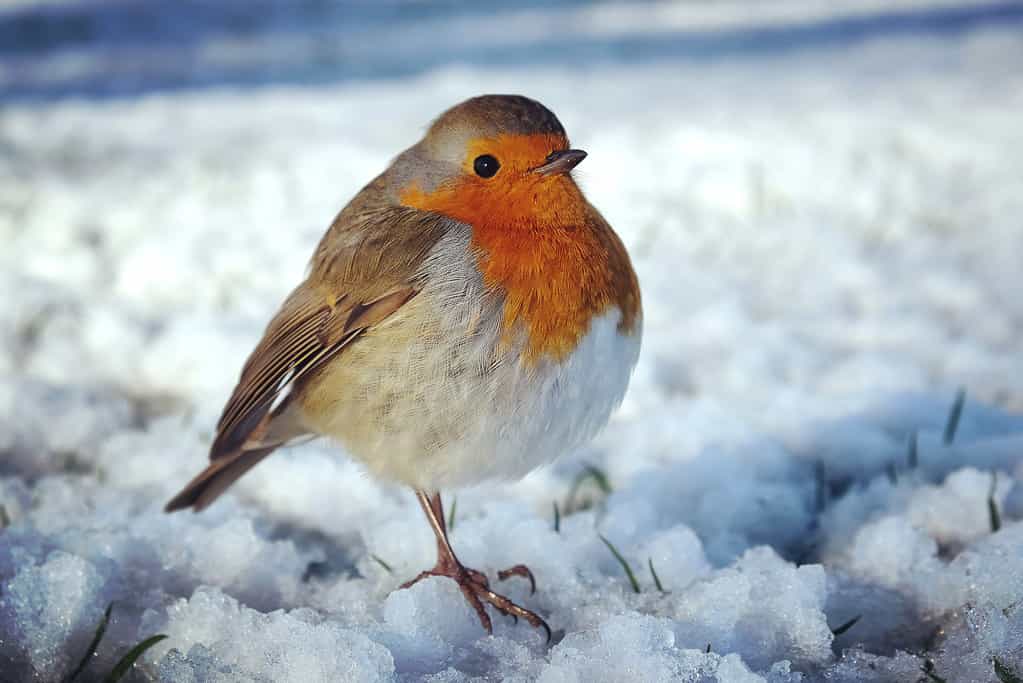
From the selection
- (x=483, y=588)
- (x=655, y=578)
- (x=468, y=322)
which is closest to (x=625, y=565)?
(x=655, y=578)

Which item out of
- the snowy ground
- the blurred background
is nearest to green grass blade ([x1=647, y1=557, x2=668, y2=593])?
the snowy ground

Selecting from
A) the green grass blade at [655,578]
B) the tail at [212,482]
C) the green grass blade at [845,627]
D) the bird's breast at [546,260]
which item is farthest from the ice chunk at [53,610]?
the green grass blade at [845,627]

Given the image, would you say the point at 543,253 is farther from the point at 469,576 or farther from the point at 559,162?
the point at 469,576

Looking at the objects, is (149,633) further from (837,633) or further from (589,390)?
(837,633)

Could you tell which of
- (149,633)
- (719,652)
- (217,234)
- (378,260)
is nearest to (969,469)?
(719,652)

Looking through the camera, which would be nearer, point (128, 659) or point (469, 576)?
point (128, 659)

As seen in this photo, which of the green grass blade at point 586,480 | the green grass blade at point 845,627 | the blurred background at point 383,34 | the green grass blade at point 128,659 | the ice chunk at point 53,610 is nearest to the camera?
the green grass blade at point 128,659

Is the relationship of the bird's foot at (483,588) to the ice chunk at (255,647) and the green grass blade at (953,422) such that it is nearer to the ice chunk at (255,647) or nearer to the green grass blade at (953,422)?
the ice chunk at (255,647)
